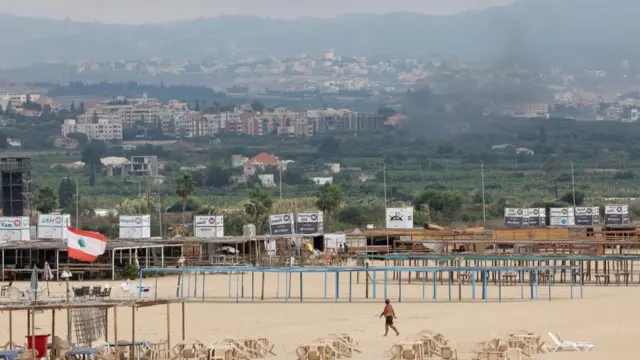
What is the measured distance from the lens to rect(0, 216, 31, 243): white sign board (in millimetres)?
58062

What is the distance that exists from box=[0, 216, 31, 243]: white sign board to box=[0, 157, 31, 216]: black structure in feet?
28.7

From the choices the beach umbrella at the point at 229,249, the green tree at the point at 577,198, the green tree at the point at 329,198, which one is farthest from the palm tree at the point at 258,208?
the green tree at the point at 577,198

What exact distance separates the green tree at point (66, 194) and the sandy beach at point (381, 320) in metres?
65.3

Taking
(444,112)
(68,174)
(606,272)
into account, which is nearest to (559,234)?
(606,272)

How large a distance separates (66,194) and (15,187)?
53.3 metres

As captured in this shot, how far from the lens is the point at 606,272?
55312 mm

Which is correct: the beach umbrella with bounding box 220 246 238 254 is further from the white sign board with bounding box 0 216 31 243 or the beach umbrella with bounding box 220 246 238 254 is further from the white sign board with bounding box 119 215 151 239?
the white sign board with bounding box 0 216 31 243

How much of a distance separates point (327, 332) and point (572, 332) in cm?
582

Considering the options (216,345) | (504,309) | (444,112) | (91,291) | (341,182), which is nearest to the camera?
(216,345)

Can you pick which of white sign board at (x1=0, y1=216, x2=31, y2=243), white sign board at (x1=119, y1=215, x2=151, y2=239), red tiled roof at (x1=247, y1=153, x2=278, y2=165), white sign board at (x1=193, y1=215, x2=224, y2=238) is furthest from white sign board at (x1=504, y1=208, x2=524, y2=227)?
red tiled roof at (x1=247, y1=153, x2=278, y2=165)

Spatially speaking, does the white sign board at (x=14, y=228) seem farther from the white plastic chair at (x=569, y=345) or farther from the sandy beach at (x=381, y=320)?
the white plastic chair at (x=569, y=345)

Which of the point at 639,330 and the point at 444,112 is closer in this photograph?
the point at 639,330

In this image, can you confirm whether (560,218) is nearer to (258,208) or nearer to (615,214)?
(615,214)

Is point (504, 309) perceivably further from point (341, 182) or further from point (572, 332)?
point (341, 182)
